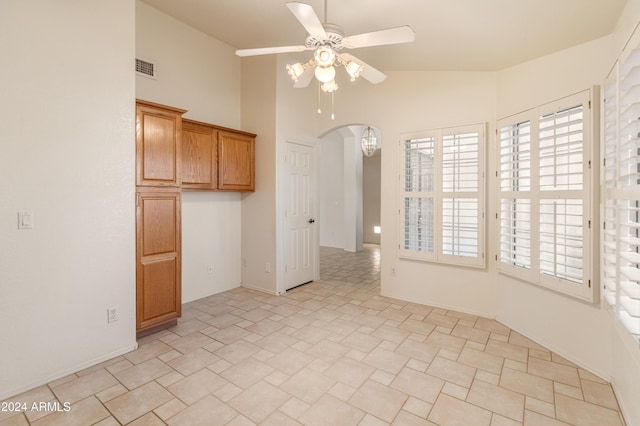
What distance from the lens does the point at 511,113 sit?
3.37m

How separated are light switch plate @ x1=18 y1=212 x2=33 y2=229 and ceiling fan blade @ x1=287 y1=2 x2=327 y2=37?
7.61 ft

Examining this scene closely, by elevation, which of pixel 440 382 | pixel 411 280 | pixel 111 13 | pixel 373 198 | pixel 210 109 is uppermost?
pixel 111 13

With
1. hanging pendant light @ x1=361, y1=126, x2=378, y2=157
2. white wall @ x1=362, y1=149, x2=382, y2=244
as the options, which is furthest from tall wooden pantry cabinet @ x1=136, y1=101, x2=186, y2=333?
white wall @ x1=362, y1=149, x2=382, y2=244

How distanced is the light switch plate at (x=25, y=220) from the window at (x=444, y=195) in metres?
3.74

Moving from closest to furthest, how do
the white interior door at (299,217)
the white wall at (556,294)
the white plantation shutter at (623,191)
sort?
1. the white plantation shutter at (623,191)
2. the white wall at (556,294)
3. the white interior door at (299,217)

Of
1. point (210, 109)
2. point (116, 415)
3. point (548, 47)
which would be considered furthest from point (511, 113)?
point (116, 415)

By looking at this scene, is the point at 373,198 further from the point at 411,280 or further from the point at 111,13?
the point at 111,13

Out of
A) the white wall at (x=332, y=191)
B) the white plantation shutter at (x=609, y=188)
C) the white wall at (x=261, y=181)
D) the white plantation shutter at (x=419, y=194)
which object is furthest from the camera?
the white wall at (x=332, y=191)

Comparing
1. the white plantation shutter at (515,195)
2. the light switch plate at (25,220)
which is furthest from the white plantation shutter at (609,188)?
the light switch plate at (25,220)

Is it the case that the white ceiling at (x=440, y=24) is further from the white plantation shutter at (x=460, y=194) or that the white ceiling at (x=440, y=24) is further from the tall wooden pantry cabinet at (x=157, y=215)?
the tall wooden pantry cabinet at (x=157, y=215)

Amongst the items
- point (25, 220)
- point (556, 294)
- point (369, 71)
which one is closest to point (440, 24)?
point (369, 71)

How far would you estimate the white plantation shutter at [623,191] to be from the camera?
177cm

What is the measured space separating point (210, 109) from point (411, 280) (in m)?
3.60

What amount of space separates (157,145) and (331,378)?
2656 millimetres
